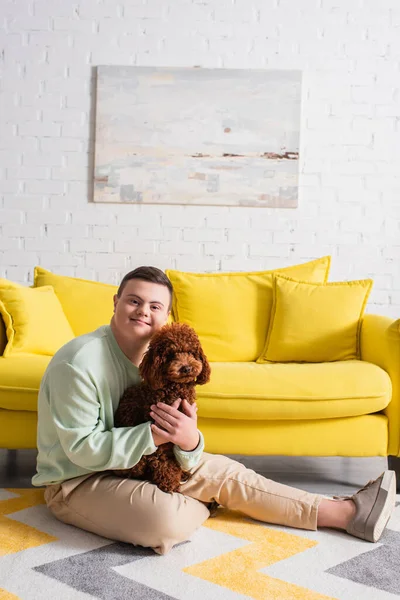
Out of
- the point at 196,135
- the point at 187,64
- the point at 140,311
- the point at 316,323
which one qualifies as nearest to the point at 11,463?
the point at 140,311

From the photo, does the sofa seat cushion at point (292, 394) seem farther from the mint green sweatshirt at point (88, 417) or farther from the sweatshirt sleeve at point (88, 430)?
the sweatshirt sleeve at point (88, 430)

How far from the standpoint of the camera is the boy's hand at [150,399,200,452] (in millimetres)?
1730

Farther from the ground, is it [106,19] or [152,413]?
[106,19]

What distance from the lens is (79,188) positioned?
12.0ft

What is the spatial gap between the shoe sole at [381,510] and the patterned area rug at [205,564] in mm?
32

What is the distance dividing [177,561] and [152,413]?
38cm

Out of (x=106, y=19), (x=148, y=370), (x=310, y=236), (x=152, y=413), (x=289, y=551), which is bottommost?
(x=289, y=551)

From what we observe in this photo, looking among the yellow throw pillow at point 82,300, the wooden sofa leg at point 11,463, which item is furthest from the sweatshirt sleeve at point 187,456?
the yellow throw pillow at point 82,300

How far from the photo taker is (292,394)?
93.7 inches

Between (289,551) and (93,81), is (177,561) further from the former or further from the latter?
(93,81)

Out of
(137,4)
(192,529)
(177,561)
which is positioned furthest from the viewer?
(137,4)

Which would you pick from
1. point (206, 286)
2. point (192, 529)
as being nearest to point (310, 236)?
point (206, 286)

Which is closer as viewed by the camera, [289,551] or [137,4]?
[289,551]

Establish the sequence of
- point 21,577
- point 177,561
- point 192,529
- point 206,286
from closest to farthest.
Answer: point 21,577, point 177,561, point 192,529, point 206,286
